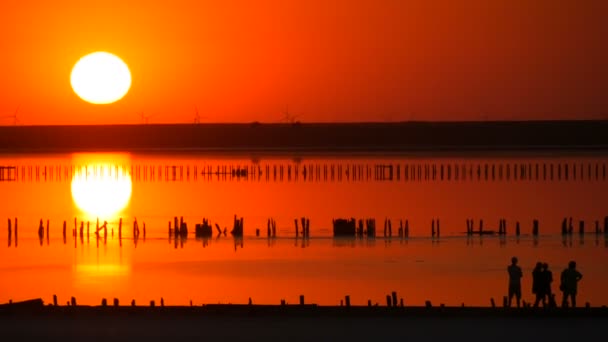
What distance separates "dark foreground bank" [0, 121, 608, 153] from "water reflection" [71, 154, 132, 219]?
2743cm

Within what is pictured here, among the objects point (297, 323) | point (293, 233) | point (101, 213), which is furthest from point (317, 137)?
point (297, 323)

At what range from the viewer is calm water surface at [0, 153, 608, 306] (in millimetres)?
41688

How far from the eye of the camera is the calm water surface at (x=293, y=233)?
137 ft

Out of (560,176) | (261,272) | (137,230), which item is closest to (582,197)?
(560,176)

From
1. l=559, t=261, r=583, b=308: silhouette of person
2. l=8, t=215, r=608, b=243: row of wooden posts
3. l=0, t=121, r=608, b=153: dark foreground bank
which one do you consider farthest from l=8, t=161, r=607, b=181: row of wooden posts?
l=559, t=261, r=583, b=308: silhouette of person

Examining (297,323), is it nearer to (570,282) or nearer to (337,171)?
(570,282)

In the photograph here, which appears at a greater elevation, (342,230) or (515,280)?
(515,280)

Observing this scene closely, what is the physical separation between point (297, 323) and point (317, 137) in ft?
508

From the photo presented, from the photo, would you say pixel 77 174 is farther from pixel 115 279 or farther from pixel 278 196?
pixel 115 279

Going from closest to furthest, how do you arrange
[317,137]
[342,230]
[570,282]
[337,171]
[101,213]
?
[570,282]
[342,230]
[101,213]
[337,171]
[317,137]

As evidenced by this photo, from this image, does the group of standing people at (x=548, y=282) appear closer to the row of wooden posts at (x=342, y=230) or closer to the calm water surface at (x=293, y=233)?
the calm water surface at (x=293, y=233)

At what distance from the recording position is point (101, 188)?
105m

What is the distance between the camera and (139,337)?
74.6 ft

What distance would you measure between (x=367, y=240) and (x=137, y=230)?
10170 millimetres
